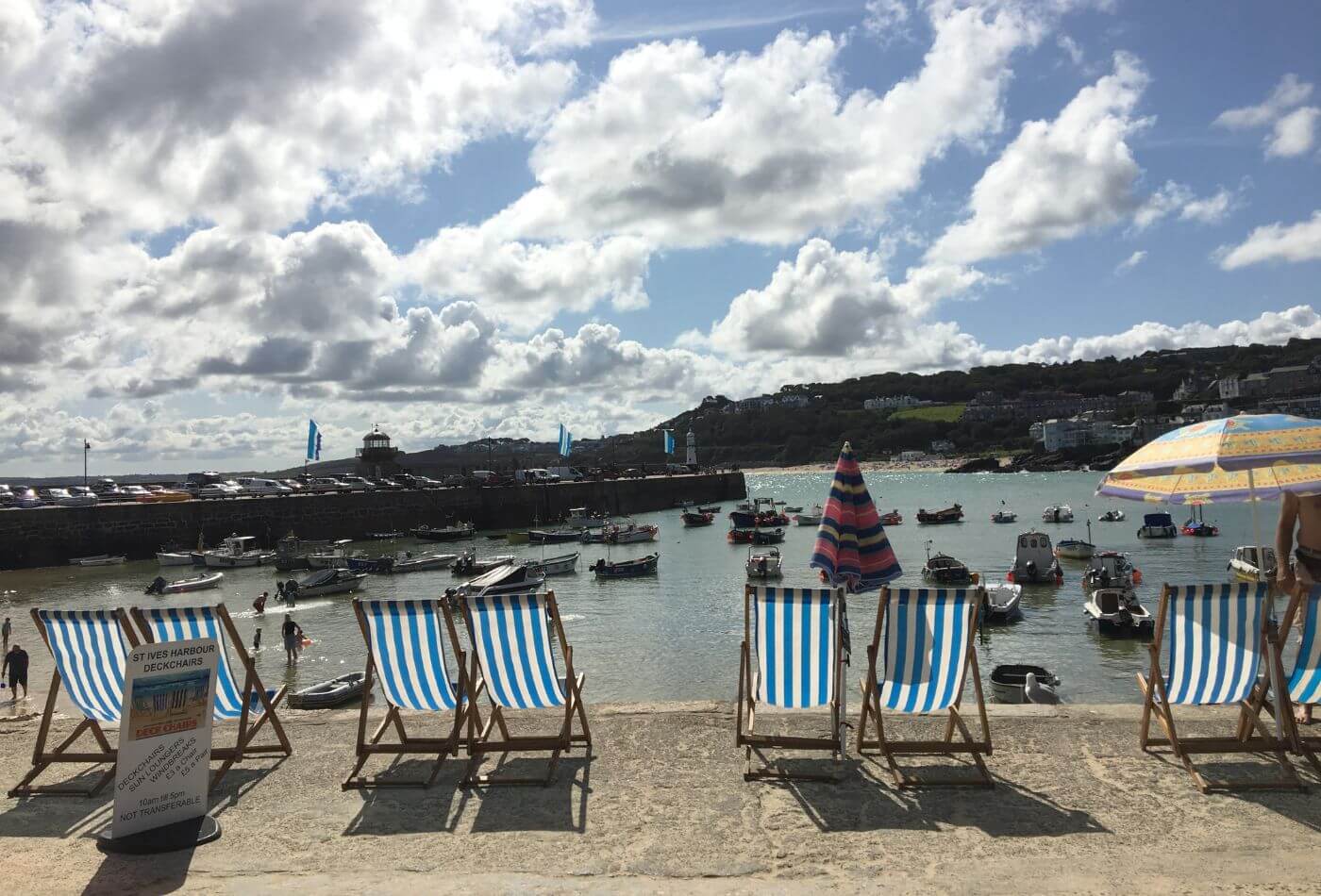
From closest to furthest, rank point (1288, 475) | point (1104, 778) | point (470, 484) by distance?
point (1104, 778) < point (1288, 475) < point (470, 484)

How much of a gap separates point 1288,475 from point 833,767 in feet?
15.2

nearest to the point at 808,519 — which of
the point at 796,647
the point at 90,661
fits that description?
the point at 796,647

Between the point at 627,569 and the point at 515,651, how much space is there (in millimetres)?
36844

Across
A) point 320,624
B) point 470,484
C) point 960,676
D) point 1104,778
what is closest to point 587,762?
point 960,676

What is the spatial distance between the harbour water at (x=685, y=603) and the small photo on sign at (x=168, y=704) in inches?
424

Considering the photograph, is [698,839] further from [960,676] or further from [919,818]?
[960,676]

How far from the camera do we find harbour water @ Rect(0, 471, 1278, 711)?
21062 mm

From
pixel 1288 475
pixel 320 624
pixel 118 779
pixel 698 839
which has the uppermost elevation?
pixel 1288 475

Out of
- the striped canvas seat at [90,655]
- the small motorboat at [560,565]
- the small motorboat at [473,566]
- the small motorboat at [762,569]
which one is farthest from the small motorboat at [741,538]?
the striped canvas seat at [90,655]

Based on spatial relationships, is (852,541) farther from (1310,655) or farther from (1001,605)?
(1001,605)

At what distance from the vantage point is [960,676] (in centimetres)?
602

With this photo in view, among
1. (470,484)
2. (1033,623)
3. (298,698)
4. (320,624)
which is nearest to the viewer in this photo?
(298,698)

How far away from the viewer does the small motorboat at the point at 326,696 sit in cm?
1708

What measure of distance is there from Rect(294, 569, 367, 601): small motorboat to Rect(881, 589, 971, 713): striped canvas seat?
115 feet
